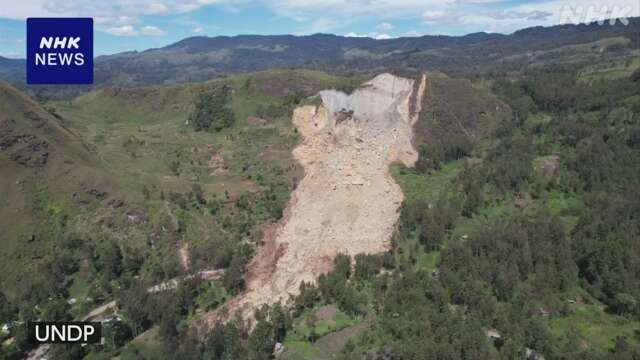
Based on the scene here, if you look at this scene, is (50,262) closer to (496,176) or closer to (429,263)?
(429,263)

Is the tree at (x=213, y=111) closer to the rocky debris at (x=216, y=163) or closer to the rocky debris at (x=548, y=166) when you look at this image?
the rocky debris at (x=216, y=163)

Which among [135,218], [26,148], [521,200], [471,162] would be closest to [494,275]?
[521,200]

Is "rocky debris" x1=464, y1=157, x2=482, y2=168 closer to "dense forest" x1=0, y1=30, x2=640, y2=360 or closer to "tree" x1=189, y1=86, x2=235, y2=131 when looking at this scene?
"dense forest" x1=0, y1=30, x2=640, y2=360

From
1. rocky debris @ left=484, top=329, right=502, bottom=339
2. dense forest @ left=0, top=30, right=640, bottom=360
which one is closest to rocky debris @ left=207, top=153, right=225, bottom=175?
dense forest @ left=0, top=30, right=640, bottom=360

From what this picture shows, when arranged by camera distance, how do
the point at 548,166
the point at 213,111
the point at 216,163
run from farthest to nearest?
the point at 213,111, the point at 216,163, the point at 548,166

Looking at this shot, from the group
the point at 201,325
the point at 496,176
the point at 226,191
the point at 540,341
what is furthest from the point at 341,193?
the point at 540,341

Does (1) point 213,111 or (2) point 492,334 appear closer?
(2) point 492,334

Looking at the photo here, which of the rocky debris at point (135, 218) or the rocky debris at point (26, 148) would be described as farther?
the rocky debris at point (26, 148)

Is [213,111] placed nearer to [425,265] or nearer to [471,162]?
[471,162]

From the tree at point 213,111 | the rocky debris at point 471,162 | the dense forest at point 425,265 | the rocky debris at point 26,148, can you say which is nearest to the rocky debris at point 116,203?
the dense forest at point 425,265
